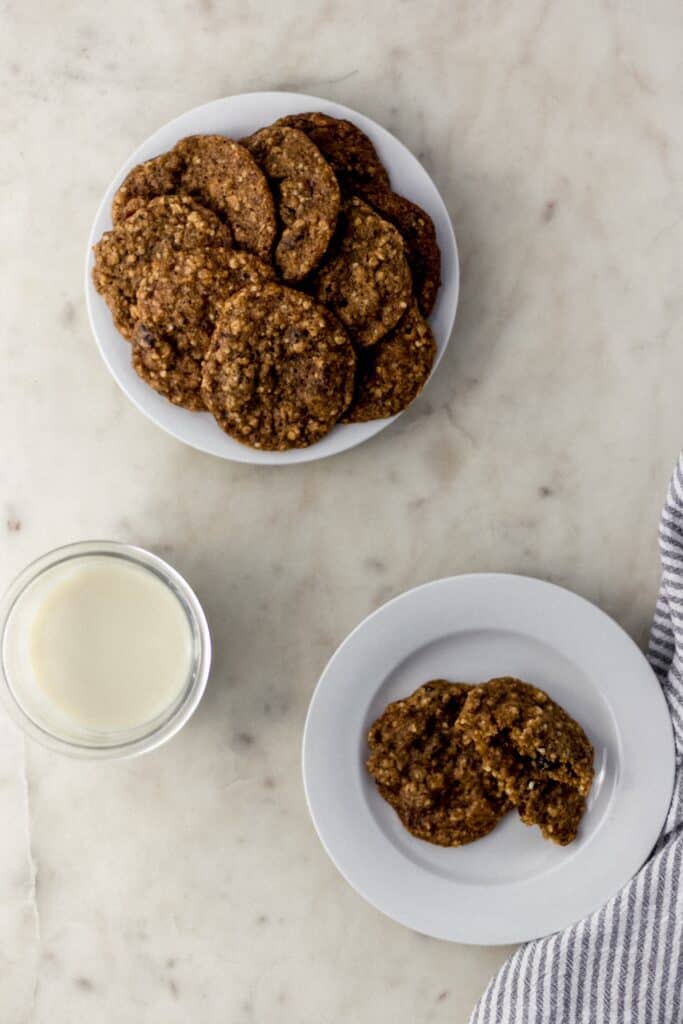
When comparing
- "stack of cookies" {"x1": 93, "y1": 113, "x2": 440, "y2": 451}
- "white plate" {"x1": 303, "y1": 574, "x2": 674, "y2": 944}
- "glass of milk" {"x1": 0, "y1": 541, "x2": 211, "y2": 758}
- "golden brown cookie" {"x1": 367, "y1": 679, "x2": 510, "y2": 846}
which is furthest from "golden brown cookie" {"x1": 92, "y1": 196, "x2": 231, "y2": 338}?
"golden brown cookie" {"x1": 367, "y1": 679, "x2": 510, "y2": 846}

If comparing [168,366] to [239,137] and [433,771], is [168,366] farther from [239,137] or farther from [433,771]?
[433,771]

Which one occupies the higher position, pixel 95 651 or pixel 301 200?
pixel 301 200

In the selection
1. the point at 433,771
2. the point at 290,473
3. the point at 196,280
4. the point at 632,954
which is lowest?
the point at 632,954

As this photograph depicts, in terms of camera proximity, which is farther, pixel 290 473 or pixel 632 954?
pixel 290 473

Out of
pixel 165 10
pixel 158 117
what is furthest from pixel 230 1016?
pixel 165 10

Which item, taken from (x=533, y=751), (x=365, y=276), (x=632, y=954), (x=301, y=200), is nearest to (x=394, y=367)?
(x=365, y=276)

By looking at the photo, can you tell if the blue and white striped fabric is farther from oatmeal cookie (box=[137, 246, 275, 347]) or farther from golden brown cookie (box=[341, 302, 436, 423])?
oatmeal cookie (box=[137, 246, 275, 347])
